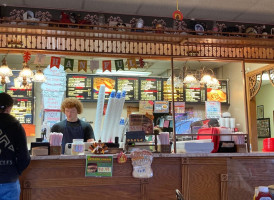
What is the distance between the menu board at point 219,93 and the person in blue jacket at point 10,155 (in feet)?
17.4

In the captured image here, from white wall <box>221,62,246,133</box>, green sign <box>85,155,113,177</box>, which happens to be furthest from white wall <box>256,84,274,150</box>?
green sign <box>85,155,113,177</box>

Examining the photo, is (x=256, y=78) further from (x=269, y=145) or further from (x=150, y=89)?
(x=150, y=89)

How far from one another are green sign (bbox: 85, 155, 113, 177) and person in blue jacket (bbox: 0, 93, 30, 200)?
919mm

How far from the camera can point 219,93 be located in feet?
25.0

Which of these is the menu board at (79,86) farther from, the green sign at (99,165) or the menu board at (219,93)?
the green sign at (99,165)

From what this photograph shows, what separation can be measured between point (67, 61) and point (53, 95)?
90.3 inches

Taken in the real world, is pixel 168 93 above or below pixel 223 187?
above

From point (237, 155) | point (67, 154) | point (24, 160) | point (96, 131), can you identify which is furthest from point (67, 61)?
point (237, 155)

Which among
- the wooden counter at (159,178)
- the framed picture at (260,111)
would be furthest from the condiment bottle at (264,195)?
the framed picture at (260,111)

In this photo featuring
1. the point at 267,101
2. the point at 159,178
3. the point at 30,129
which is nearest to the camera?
the point at 159,178

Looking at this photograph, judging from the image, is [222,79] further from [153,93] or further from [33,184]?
[33,184]

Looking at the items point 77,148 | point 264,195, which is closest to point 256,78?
point 77,148

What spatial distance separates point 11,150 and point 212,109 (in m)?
5.12

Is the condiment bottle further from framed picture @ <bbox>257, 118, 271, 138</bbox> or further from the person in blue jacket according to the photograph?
framed picture @ <bbox>257, 118, 271, 138</bbox>
